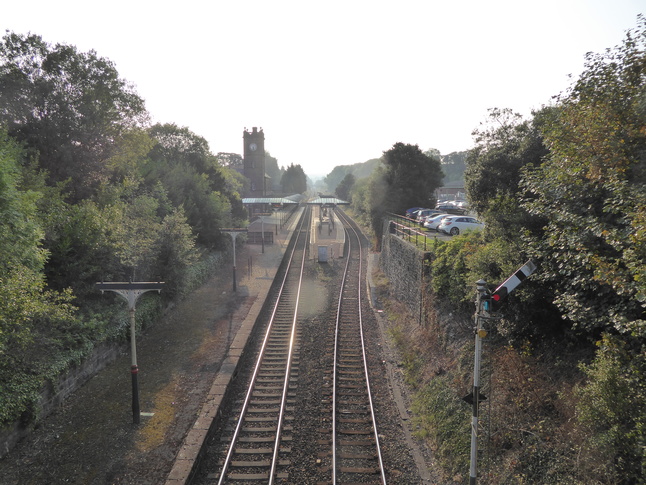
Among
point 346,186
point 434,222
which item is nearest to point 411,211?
point 434,222

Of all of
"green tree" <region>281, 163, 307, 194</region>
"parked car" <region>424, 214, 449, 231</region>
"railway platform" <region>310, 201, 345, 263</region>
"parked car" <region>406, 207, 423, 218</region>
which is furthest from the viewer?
"green tree" <region>281, 163, 307, 194</region>

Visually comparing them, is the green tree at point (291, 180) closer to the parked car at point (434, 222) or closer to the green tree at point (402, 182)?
the green tree at point (402, 182)

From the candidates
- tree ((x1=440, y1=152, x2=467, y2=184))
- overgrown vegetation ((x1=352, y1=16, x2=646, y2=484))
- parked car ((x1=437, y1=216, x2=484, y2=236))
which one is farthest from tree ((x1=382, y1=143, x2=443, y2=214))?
tree ((x1=440, y1=152, x2=467, y2=184))

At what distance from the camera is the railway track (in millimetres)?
7707

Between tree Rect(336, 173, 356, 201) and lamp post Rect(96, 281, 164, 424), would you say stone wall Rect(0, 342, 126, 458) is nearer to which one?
lamp post Rect(96, 281, 164, 424)

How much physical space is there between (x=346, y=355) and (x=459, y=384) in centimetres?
425

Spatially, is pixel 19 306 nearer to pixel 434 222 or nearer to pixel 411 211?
pixel 434 222

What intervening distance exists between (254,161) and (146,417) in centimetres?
7197

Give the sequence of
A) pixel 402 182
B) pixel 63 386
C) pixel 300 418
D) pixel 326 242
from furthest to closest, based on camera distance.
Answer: pixel 326 242 → pixel 402 182 → pixel 63 386 → pixel 300 418

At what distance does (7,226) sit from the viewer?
884 centimetres

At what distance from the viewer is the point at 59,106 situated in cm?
1752

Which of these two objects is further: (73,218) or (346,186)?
(346,186)

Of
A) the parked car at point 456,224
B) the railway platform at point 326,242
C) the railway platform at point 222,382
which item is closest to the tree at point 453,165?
the railway platform at point 326,242

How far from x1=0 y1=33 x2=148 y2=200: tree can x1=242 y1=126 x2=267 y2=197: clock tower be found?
58064mm
